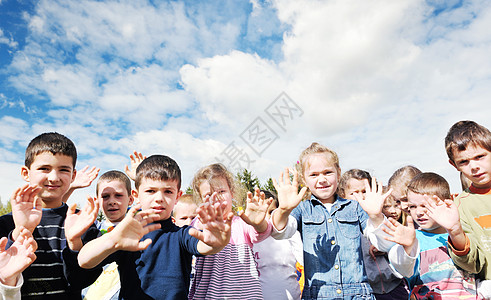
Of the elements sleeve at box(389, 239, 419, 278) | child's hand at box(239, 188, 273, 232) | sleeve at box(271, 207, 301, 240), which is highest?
child's hand at box(239, 188, 273, 232)

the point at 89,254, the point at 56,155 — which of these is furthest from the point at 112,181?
the point at 89,254

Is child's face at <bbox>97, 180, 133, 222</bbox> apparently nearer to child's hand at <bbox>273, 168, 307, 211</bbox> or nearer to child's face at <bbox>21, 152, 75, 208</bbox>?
child's face at <bbox>21, 152, 75, 208</bbox>

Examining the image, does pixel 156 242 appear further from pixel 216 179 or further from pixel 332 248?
pixel 332 248

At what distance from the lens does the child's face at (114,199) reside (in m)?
4.51

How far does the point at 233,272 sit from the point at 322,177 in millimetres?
1364

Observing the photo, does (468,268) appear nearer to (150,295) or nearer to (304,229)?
(304,229)

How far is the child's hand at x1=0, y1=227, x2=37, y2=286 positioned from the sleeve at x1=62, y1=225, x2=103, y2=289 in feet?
A: 0.81

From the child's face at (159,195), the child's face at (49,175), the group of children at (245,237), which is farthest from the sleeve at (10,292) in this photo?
the child's face at (159,195)

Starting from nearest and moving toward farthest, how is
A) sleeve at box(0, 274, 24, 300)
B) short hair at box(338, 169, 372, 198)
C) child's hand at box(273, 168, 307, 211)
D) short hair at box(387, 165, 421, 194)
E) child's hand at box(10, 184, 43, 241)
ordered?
1. sleeve at box(0, 274, 24, 300)
2. child's hand at box(10, 184, 43, 241)
3. child's hand at box(273, 168, 307, 211)
4. short hair at box(387, 165, 421, 194)
5. short hair at box(338, 169, 372, 198)

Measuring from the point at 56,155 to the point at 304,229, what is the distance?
262 centimetres

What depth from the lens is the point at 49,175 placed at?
10.0 ft

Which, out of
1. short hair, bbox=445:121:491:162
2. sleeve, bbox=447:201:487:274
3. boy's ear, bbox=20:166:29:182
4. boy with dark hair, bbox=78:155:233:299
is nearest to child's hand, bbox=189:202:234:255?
boy with dark hair, bbox=78:155:233:299

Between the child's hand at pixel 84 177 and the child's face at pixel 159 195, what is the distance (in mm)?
1151

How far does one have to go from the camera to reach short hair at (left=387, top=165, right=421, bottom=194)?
4.68 m
